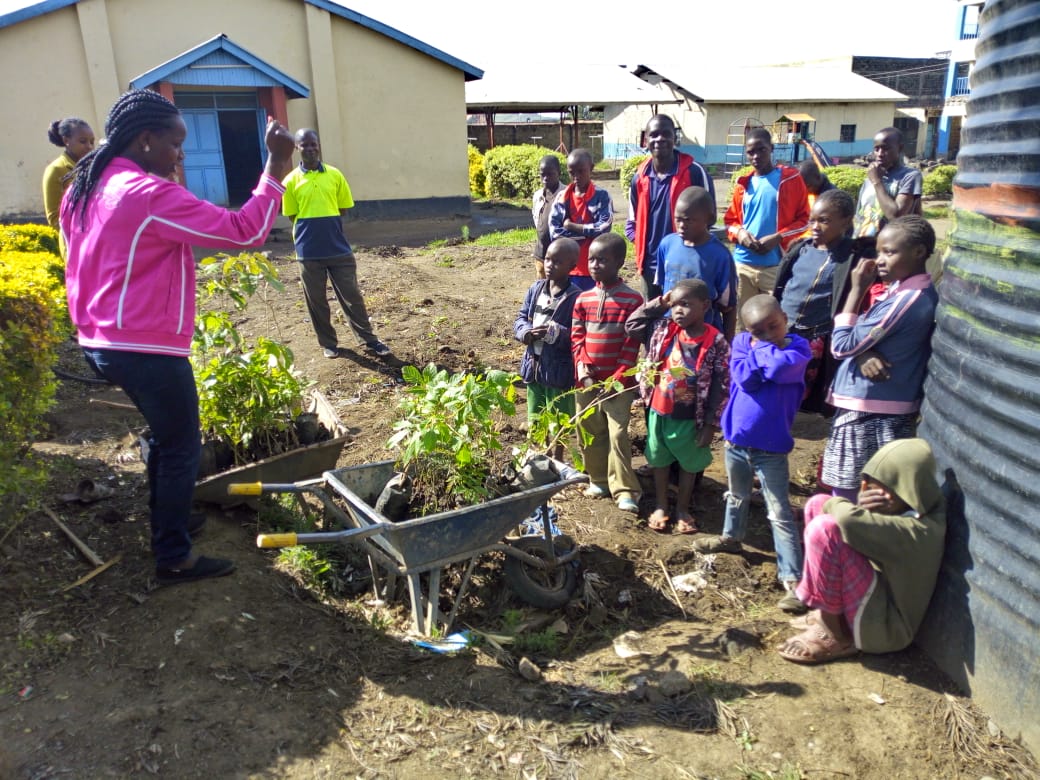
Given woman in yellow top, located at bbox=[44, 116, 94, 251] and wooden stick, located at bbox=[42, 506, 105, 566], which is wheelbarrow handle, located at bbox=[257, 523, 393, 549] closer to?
wooden stick, located at bbox=[42, 506, 105, 566]

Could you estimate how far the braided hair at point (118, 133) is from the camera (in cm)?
323

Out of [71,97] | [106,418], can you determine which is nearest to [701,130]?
[71,97]

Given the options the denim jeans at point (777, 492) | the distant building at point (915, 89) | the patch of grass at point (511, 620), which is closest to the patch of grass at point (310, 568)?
the patch of grass at point (511, 620)

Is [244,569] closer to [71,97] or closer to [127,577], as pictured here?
[127,577]

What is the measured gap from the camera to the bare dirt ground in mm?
2713

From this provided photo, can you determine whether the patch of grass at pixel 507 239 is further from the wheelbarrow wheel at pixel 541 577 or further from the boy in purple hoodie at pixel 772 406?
the wheelbarrow wheel at pixel 541 577

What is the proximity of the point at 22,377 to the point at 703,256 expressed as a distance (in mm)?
3696

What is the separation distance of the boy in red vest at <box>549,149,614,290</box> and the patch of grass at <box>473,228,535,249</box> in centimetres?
796

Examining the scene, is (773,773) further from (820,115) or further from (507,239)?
(820,115)

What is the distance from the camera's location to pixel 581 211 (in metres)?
6.47

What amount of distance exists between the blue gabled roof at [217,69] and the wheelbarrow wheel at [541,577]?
15.3 meters

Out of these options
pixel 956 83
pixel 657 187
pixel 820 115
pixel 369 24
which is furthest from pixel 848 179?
pixel 956 83

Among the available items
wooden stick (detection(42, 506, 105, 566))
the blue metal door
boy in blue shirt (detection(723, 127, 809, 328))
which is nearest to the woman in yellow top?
wooden stick (detection(42, 506, 105, 566))

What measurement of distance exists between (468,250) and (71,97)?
892 cm
